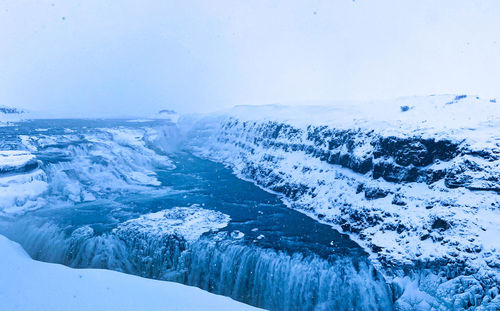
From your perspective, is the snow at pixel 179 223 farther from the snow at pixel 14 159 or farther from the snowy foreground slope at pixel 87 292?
the snow at pixel 14 159

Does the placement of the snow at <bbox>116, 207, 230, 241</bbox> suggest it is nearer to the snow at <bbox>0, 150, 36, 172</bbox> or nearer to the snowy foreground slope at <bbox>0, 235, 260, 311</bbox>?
the snowy foreground slope at <bbox>0, 235, 260, 311</bbox>

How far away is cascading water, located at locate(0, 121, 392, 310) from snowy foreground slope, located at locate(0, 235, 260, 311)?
2090 millimetres

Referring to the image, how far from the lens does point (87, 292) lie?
29.4 ft

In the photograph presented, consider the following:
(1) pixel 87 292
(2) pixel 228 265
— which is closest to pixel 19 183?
(1) pixel 87 292

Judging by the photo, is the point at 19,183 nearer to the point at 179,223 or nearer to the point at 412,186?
the point at 179,223

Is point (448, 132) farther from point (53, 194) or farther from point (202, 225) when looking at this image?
point (53, 194)

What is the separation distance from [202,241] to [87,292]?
201 inches

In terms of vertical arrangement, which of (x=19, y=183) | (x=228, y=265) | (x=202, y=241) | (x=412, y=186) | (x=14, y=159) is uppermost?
(x=14, y=159)

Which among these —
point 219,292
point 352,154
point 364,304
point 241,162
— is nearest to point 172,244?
point 219,292

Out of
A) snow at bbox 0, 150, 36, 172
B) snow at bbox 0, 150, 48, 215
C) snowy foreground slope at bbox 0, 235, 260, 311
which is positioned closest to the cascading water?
snow at bbox 0, 150, 48, 215

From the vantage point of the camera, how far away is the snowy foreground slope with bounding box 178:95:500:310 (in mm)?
11039

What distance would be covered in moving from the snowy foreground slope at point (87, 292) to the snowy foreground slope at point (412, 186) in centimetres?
682

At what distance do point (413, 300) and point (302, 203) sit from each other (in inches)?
347

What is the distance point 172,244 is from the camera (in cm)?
1323
